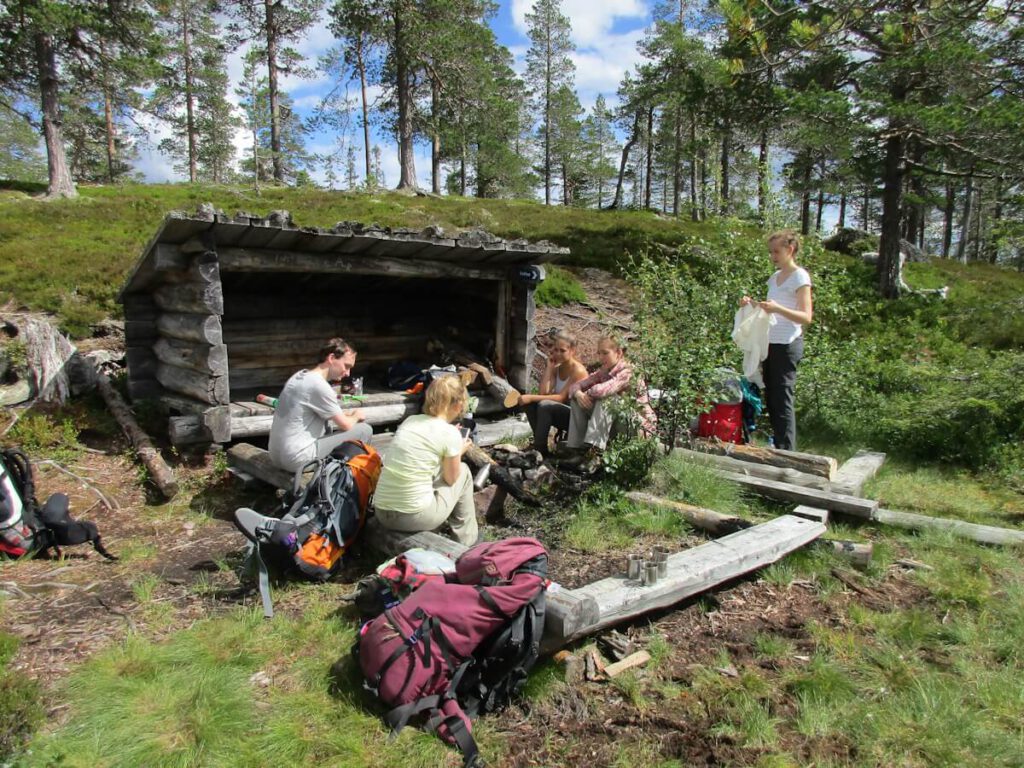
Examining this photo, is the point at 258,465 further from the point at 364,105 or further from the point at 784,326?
the point at 364,105

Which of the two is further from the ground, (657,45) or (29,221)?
(657,45)

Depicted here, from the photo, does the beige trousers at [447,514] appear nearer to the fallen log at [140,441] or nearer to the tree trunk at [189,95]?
the fallen log at [140,441]

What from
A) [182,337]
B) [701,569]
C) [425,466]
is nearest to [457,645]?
[425,466]

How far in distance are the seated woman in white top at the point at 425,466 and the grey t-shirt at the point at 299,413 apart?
132 centimetres

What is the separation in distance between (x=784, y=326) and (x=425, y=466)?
383cm

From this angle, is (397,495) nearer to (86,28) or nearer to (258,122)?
(86,28)

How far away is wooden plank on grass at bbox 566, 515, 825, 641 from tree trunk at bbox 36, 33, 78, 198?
20.2 m

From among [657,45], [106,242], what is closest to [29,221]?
[106,242]

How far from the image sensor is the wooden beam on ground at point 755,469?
5.56 meters

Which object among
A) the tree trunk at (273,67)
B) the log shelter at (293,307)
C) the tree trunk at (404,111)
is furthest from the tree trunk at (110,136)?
the log shelter at (293,307)

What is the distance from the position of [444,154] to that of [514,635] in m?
31.8

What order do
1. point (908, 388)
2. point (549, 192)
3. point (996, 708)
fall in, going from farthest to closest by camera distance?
point (549, 192), point (908, 388), point (996, 708)

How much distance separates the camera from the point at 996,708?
274cm

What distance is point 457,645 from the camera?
286 centimetres
